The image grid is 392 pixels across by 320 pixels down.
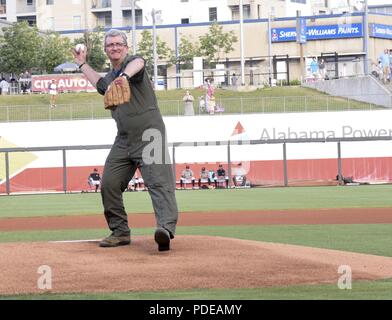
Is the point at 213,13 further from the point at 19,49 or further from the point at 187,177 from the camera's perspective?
the point at 187,177

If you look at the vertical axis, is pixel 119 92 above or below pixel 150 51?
below

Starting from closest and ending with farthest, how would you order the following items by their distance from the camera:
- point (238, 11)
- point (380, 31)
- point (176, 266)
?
point (176, 266), point (380, 31), point (238, 11)

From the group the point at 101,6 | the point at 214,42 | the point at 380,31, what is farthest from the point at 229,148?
the point at 101,6

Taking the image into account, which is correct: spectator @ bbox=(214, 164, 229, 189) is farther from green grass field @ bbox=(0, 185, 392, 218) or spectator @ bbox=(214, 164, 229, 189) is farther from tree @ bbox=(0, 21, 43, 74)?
tree @ bbox=(0, 21, 43, 74)

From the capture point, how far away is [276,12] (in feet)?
291

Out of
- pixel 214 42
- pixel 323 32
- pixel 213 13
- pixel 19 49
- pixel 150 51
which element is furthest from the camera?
pixel 213 13

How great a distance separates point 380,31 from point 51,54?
2595 centimetres

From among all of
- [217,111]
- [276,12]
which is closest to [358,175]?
[217,111]

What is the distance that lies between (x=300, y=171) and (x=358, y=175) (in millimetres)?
2150

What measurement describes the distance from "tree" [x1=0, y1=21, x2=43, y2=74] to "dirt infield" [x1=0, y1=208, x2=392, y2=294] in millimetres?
52529

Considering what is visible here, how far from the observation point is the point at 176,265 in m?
9.11

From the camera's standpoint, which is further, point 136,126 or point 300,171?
point 300,171

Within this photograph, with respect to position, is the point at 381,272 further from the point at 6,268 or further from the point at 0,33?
the point at 0,33

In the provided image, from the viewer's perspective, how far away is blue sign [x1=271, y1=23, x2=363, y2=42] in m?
73.1
